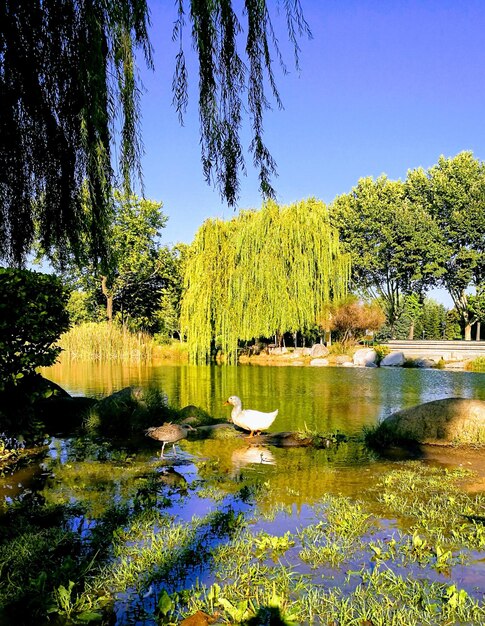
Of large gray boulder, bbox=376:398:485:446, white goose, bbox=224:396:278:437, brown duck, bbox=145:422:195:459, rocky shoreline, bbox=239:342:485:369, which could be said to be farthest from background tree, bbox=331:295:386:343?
brown duck, bbox=145:422:195:459

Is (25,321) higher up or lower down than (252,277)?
lower down

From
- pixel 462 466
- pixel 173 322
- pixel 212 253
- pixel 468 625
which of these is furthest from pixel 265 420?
pixel 173 322

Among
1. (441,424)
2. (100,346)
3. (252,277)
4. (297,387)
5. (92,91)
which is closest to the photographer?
(92,91)

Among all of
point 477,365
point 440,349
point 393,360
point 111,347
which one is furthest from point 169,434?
point 440,349

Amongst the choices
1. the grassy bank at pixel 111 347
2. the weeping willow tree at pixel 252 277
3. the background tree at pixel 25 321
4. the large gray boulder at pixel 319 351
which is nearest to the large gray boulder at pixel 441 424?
the background tree at pixel 25 321

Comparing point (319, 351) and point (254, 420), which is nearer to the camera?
point (254, 420)

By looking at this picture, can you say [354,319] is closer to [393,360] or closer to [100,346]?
[393,360]

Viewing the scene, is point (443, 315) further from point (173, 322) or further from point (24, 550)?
point (24, 550)

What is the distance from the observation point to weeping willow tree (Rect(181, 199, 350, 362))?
27.1 meters

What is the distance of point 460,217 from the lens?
3734 cm

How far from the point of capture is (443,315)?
4234 centimetres

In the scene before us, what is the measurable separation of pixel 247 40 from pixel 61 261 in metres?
1.62

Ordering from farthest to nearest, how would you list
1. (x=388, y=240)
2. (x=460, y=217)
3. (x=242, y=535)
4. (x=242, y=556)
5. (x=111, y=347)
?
(x=388, y=240)
(x=460, y=217)
(x=111, y=347)
(x=242, y=535)
(x=242, y=556)

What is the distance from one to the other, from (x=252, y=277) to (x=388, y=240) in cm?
1732
